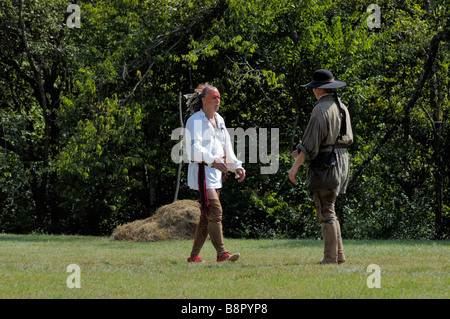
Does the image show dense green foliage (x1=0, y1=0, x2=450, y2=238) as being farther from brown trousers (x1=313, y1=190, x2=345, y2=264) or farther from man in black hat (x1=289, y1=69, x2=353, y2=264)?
brown trousers (x1=313, y1=190, x2=345, y2=264)

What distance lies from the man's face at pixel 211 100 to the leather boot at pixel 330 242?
2.00 m

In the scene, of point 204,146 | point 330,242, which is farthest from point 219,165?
point 330,242

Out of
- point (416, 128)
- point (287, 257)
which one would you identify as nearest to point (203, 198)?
point (287, 257)

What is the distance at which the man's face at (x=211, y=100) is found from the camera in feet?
28.6

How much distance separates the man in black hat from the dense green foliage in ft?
30.7

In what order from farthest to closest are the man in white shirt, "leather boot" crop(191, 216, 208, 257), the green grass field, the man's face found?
"leather boot" crop(191, 216, 208, 257) → the man's face → the man in white shirt → the green grass field

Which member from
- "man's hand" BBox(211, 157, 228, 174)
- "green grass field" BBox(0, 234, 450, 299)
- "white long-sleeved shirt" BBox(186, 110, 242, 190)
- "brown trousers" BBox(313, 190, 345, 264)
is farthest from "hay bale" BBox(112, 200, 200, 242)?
"brown trousers" BBox(313, 190, 345, 264)

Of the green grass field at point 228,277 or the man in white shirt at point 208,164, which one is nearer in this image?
the green grass field at point 228,277

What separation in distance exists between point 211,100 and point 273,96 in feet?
34.7

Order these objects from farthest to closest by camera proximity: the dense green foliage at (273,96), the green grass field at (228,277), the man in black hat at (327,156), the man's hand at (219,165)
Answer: the dense green foliage at (273,96), the man's hand at (219,165), the man in black hat at (327,156), the green grass field at (228,277)

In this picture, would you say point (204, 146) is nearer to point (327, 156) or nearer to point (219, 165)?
point (219, 165)

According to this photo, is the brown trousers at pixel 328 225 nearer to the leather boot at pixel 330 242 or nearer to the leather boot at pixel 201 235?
the leather boot at pixel 330 242

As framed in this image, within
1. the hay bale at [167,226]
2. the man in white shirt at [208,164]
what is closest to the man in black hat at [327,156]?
the man in white shirt at [208,164]

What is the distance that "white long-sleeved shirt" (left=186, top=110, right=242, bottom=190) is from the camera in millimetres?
8461
